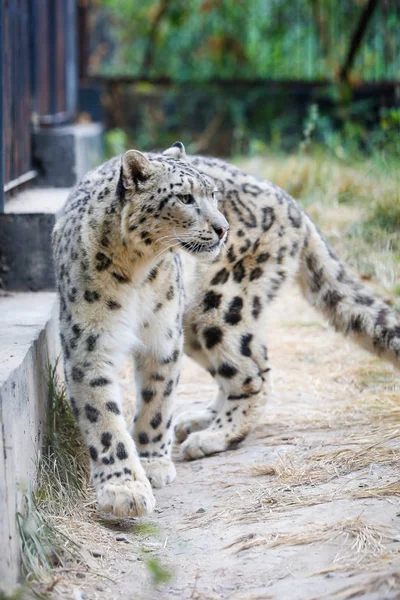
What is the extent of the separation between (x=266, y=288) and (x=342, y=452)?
98 cm

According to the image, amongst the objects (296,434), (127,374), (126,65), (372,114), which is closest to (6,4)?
(127,374)

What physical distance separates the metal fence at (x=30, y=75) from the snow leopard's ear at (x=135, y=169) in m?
1.94

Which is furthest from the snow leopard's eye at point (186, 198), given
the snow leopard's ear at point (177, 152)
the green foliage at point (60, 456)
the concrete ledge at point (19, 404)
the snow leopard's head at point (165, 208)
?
the green foliage at point (60, 456)

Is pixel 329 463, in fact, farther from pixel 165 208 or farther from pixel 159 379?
pixel 165 208

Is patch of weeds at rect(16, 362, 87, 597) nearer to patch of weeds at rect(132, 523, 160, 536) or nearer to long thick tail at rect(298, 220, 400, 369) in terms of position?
patch of weeds at rect(132, 523, 160, 536)

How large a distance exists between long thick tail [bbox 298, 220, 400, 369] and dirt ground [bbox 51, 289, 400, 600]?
0.42m

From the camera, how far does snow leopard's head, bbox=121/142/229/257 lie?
412cm

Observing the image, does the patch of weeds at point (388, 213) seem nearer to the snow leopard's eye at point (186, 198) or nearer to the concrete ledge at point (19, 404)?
the concrete ledge at point (19, 404)

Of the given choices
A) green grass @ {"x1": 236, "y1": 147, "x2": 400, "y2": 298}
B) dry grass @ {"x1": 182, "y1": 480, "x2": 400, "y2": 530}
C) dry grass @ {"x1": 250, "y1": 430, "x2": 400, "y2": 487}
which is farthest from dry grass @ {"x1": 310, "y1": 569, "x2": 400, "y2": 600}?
green grass @ {"x1": 236, "y1": 147, "x2": 400, "y2": 298}

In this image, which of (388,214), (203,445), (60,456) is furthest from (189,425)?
(388,214)

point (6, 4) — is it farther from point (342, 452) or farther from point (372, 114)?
point (372, 114)

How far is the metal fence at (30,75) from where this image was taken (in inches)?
258

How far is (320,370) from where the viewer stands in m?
6.12

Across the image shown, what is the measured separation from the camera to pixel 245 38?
44.2ft
